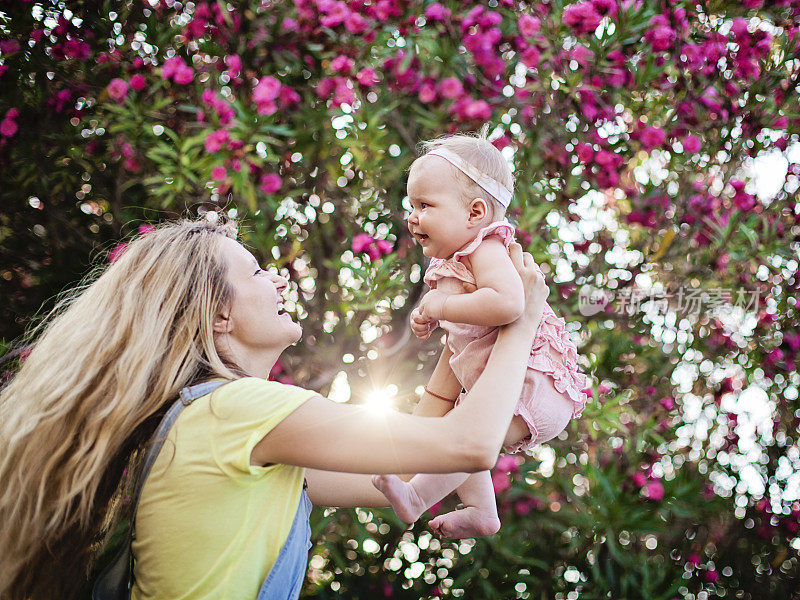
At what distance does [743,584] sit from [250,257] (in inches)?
129

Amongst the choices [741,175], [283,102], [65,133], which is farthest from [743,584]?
[65,133]

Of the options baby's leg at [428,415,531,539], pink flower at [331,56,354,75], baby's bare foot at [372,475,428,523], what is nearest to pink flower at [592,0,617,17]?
pink flower at [331,56,354,75]

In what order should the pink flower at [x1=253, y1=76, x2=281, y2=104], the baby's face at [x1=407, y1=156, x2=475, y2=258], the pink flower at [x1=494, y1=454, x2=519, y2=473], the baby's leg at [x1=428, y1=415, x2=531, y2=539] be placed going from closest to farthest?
the baby's face at [x1=407, y1=156, x2=475, y2=258], the baby's leg at [x1=428, y1=415, x2=531, y2=539], the pink flower at [x1=253, y1=76, x2=281, y2=104], the pink flower at [x1=494, y1=454, x2=519, y2=473]

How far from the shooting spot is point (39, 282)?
3.22 metres

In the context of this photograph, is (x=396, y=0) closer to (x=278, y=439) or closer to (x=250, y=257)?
(x=250, y=257)

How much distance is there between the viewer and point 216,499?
1.29 m

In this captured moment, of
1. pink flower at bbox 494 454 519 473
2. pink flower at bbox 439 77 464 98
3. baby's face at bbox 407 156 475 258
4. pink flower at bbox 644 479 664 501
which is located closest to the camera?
baby's face at bbox 407 156 475 258

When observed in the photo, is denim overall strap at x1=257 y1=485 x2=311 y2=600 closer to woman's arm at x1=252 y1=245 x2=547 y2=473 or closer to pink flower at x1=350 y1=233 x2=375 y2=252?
woman's arm at x1=252 y1=245 x2=547 y2=473

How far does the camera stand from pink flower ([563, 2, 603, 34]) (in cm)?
274

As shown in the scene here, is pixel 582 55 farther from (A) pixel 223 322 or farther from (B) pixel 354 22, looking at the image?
(A) pixel 223 322

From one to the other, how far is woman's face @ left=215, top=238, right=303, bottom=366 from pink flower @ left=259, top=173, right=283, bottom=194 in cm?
140

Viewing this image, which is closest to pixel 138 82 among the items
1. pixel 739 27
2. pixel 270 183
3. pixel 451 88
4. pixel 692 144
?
pixel 270 183

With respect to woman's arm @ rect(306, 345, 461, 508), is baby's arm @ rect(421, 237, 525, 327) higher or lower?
higher

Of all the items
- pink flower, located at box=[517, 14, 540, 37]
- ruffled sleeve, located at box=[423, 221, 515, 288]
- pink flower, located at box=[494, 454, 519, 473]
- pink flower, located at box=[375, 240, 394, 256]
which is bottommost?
pink flower, located at box=[494, 454, 519, 473]
